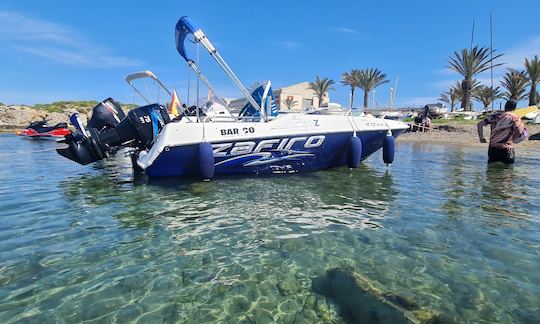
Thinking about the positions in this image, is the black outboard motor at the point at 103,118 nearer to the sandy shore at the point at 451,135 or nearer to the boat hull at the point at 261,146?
the boat hull at the point at 261,146

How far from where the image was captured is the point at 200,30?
868cm

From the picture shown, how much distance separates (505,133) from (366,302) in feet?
38.6

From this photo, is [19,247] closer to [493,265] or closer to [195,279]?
[195,279]

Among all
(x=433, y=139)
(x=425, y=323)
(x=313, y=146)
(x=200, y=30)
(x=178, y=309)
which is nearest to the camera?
(x=425, y=323)

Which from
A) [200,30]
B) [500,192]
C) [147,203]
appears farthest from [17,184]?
[500,192]

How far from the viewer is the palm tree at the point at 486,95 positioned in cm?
4817

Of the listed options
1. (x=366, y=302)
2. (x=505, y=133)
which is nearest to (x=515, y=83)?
(x=505, y=133)

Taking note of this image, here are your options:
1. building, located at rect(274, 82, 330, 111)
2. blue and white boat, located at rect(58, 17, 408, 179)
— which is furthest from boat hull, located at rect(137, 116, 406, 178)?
building, located at rect(274, 82, 330, 111)

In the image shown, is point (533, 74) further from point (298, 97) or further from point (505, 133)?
point (298, 97)

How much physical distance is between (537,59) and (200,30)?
3872 cm

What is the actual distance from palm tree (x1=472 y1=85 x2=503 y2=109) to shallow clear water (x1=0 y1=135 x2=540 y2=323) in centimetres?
4795

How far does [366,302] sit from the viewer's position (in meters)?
3.23

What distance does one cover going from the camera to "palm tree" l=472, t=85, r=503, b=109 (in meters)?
48.2

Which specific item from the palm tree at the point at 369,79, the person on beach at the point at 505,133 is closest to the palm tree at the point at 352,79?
the palm tree at the point at 369,79
